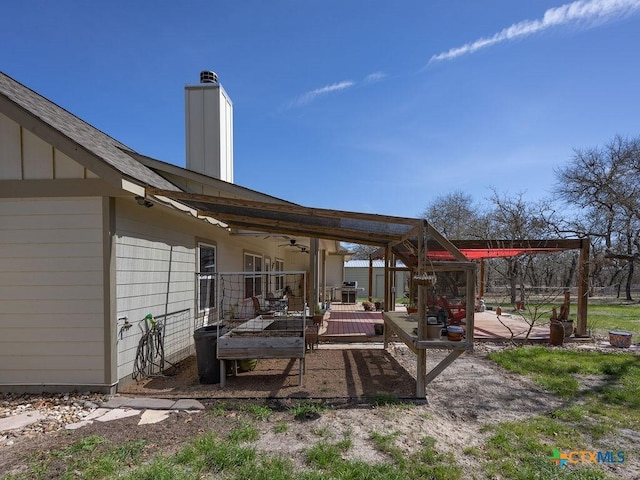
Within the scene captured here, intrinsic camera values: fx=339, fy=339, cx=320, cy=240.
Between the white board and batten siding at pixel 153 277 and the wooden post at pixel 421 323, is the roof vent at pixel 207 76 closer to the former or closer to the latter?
the white board and batten siding at pixel 153 277

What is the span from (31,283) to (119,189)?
172 centimetres

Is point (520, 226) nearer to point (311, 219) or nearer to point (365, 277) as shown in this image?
point (311, 219)

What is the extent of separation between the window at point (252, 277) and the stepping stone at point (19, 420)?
6.15 meters

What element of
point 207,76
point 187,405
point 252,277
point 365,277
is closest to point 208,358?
point 187,405

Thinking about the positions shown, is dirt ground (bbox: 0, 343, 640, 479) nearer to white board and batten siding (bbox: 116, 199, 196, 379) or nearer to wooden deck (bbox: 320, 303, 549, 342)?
white board and batten siding (bbox: 116, 199, 196, 379)

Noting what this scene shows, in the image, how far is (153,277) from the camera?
215 inches

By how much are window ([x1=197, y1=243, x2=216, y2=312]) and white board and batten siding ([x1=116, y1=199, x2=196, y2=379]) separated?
1.06ft

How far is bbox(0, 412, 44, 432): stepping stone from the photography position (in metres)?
3.52

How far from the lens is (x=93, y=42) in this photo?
276 inches

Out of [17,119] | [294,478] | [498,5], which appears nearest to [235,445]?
[294,478]

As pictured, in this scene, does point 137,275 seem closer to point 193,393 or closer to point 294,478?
point 193,393

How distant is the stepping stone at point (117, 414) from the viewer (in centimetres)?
376

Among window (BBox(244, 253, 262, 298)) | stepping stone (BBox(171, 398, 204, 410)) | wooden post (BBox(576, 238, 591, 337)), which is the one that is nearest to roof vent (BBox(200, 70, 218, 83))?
window (BBox(244, 253, 262, 298))

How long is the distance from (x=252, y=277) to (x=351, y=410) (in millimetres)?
7103
